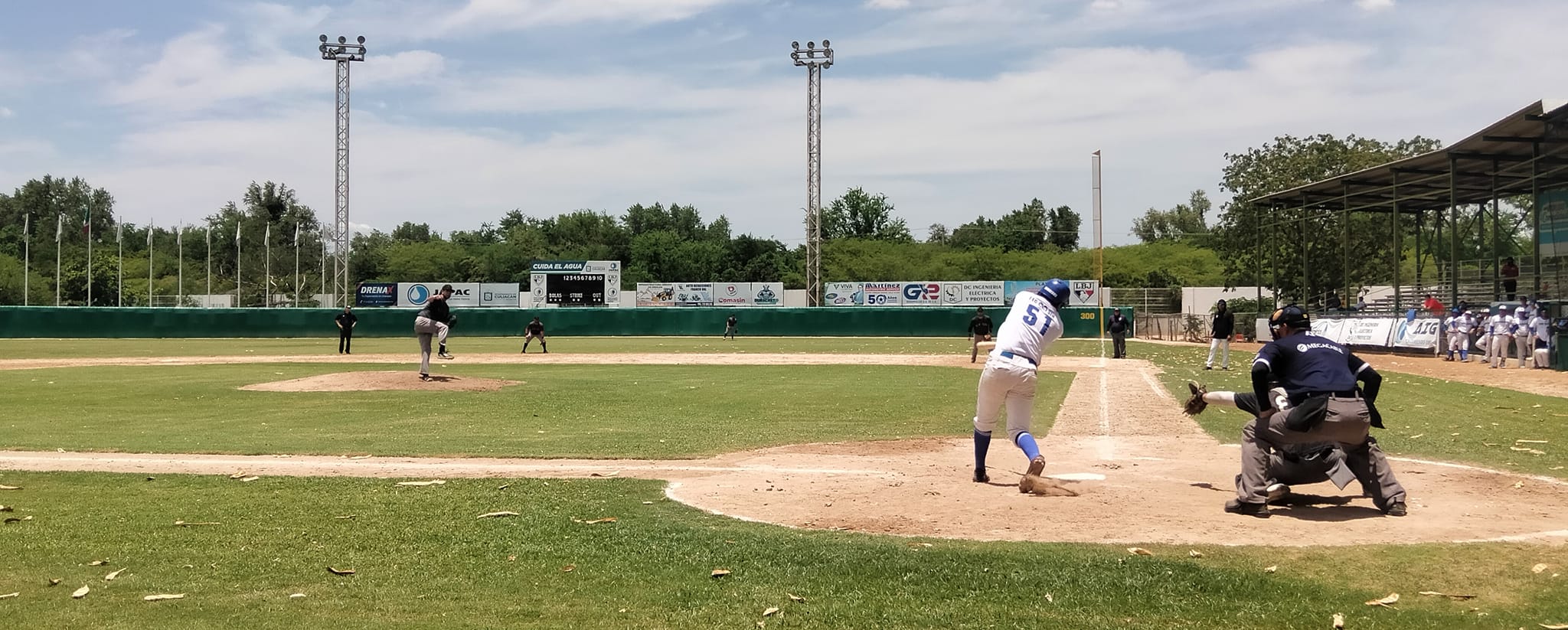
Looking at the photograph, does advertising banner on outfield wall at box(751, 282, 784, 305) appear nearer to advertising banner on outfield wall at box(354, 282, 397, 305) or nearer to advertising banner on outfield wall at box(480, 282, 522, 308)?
advertising banner on outfield wall at box(480, 282, 522, 308)

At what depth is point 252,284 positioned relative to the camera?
105688 millimetres

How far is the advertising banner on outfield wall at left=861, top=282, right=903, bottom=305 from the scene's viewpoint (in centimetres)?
7538

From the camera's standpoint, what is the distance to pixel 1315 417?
8.12 m

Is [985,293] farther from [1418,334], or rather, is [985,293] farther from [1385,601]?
[1385,601]

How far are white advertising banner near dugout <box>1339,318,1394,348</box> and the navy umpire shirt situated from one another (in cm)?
3640

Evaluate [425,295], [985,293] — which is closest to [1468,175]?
[985,293]

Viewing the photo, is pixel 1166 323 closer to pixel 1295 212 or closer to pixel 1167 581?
pixel 1295 212

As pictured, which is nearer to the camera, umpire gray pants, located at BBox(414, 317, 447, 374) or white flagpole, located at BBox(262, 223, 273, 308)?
umpire gray pants, located at BBox(414, 317, 447, 374)

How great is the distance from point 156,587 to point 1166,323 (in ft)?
224

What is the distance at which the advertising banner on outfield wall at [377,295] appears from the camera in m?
77.1

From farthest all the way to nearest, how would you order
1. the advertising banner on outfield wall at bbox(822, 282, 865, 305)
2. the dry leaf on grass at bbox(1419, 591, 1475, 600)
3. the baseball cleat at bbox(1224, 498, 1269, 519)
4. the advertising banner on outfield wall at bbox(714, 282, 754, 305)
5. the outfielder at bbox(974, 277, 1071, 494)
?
the advertising banner on outfield wall at bbox(714, 282, 754, 305) < the advertising banner on outfield wall at bbox(822, 282, 865, 305) < the outfielder at bbox(974, 277, 1071, 494) < the baseball cleat at bbox(1224, 498, 1269, 519) < the dry leaf on grass at bbox(1419, 591, 1475, 600)

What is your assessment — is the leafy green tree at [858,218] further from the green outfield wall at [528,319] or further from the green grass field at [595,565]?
the green grass field at [595,565]

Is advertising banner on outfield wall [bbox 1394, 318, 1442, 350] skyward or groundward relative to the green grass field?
skyward

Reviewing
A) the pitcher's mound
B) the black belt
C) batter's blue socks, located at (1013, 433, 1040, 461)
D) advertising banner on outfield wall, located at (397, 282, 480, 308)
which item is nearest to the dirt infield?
batter's blue socks, located at (1013, 433, 1040, 461)
